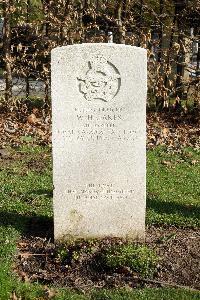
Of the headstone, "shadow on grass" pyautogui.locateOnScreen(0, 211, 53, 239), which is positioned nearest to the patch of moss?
the headstone

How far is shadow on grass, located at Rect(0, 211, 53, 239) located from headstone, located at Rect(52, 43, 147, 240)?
1.40 ft

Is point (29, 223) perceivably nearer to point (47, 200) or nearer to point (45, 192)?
point (47, 200)

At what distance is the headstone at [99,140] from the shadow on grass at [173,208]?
1.05 metres

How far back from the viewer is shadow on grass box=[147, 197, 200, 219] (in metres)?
6.54

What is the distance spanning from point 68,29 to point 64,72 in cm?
670

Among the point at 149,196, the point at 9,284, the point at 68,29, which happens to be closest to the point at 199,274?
the point at 9,284

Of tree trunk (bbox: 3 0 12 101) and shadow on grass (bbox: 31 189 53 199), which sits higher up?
tree trunk (bbox: 3 0 12 101)

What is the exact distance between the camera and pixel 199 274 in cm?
503

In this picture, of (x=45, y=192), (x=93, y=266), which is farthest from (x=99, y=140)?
(x=45, y=192)

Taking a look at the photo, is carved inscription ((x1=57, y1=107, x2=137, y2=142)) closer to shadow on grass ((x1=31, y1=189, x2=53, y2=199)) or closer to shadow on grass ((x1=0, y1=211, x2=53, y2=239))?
shadow on grass ((x1=0, y1=211, x2=53, y2=239))

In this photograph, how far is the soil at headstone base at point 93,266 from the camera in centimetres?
491

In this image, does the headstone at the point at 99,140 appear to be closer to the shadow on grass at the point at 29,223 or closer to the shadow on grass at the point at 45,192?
the shadow on grass at the point at 29,223

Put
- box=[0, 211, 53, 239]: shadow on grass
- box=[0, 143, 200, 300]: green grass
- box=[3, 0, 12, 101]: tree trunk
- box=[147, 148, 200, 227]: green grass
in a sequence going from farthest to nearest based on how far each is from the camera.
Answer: box=[3, 0, 12, 101]: tree trunk
box=[147, 148, 200, 227]: green grass
box=[0, 211, 53, 239]: shadow on grass
box=[0, 143, 200, 300]: green grass

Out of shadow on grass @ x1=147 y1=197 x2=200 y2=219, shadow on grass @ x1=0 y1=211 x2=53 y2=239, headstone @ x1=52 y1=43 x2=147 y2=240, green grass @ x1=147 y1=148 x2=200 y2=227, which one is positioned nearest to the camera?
headstone @ x1=52 y1=43 x2=147 y2=240
